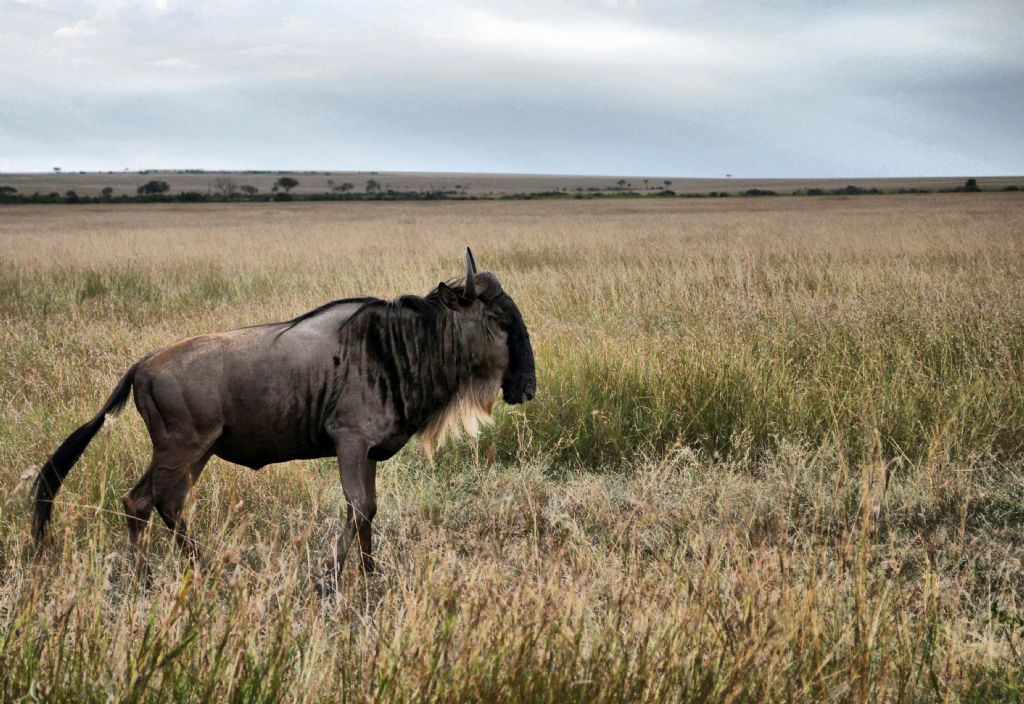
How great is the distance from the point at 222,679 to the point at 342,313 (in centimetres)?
156

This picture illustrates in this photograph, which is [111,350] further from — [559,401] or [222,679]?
[222,679]

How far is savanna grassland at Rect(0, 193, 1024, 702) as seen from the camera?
2156 mm

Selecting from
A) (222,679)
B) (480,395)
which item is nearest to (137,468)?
(480,395)

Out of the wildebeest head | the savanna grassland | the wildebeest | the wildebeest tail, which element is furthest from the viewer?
the wildebeest head

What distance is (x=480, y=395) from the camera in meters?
3.35

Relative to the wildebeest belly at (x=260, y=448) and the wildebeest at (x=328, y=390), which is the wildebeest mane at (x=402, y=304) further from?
the wildebeest belly at (x=260, y=448)

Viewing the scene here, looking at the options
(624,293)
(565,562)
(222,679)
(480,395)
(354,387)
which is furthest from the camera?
(624,293)

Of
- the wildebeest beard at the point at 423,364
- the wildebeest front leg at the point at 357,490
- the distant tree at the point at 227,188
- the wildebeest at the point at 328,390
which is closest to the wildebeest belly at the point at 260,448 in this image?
the wildebeest at the point at 328,390

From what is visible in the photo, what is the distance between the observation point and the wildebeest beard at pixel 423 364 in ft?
10.4

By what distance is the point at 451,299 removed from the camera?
3.15 metres

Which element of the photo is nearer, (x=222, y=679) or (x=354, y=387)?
(x=222, y=679)

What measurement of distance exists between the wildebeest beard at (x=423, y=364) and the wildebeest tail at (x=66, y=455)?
2.89ft

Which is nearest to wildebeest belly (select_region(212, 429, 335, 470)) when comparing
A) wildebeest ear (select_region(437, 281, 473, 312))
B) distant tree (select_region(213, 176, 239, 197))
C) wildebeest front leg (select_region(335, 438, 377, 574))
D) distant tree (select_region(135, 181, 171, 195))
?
wildebeest front leg (select_region(335, 438, 377, 574))

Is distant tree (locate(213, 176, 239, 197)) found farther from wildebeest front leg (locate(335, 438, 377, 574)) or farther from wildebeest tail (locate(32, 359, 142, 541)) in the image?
wildebeest front leg (locate(335, 438, 377, 574))
